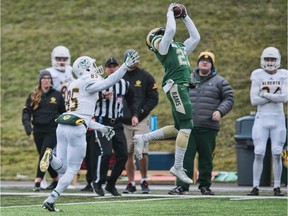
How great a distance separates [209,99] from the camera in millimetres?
16359

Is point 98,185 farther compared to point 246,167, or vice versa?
point 246,167

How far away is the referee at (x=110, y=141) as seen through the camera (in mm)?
15547

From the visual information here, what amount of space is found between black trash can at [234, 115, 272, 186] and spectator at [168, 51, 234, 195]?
295 centimetres

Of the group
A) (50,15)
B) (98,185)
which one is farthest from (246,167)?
(50,15)

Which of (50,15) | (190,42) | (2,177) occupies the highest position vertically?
(50,15)

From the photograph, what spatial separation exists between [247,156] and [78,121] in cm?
708

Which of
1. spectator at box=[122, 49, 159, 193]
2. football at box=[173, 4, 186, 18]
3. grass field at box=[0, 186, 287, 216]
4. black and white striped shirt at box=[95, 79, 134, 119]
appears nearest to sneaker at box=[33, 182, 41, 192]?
grass field at box=[0, 186, 287, 216]

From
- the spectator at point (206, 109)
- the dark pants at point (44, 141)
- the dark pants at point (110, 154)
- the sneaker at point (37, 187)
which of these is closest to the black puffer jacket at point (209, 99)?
the spectator at point (206, 109)

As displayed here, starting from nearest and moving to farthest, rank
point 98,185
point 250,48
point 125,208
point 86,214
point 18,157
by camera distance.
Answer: point 86,214, point 125,208, point 98,185, point 18,157, point 250,48

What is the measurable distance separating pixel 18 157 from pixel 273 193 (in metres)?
9.78

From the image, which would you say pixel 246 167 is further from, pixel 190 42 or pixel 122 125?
pixel 190 42

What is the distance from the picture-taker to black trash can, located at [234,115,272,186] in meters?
19.2

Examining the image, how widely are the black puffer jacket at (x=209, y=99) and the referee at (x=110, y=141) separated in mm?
1208

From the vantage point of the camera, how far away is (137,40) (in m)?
32.7
